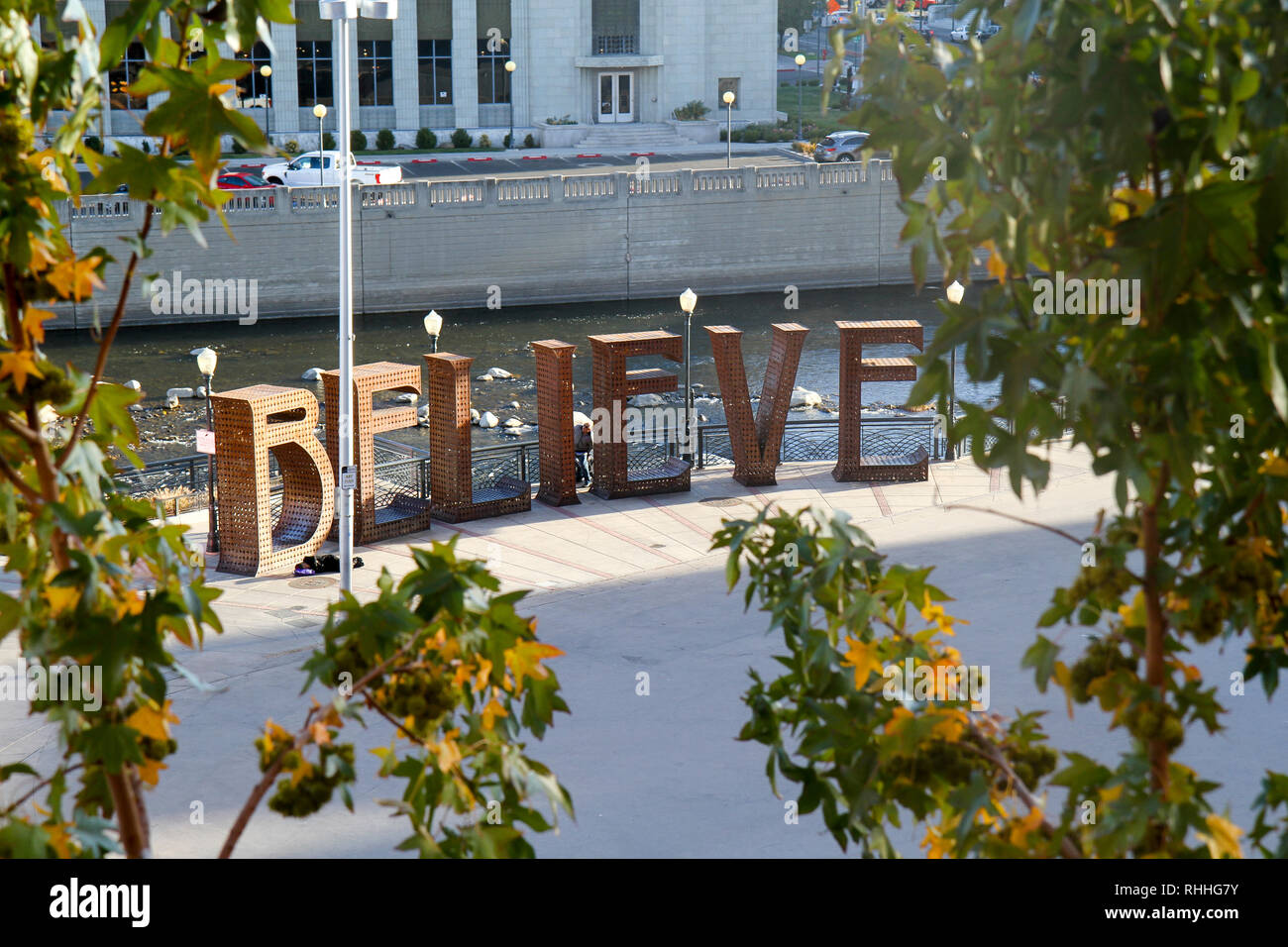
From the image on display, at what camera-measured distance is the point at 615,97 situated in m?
73.8

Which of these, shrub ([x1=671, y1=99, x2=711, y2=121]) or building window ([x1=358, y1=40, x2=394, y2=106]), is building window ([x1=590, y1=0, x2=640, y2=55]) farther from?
building window ([x1=358, y1=40, x2=394, y2=106])

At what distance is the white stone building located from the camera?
6862 cm

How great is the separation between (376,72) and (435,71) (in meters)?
3.03

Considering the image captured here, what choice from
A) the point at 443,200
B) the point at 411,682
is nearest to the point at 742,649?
the point at 411,682

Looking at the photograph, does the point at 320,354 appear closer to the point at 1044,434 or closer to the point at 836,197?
the point at 836,197

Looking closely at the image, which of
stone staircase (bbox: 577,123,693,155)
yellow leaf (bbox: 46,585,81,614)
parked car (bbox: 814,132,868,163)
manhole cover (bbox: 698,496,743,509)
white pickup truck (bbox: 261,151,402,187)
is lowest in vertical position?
manhole cover (bbox: 698,496,743,509)

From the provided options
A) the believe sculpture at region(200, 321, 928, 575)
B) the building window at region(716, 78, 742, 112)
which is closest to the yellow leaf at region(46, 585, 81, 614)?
the believe sculpture at region(200, 321, 928, 575)

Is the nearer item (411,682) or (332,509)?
(411,682)

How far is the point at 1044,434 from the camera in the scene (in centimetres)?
321

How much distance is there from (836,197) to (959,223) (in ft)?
170

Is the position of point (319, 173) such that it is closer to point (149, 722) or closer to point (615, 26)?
point (615, 26)

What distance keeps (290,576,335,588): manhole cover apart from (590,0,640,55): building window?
58479mm

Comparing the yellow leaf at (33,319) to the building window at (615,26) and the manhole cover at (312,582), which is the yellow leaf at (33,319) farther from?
the building window at (615,26)

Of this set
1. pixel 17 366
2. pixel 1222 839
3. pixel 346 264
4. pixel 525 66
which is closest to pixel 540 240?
pixel 525 66
